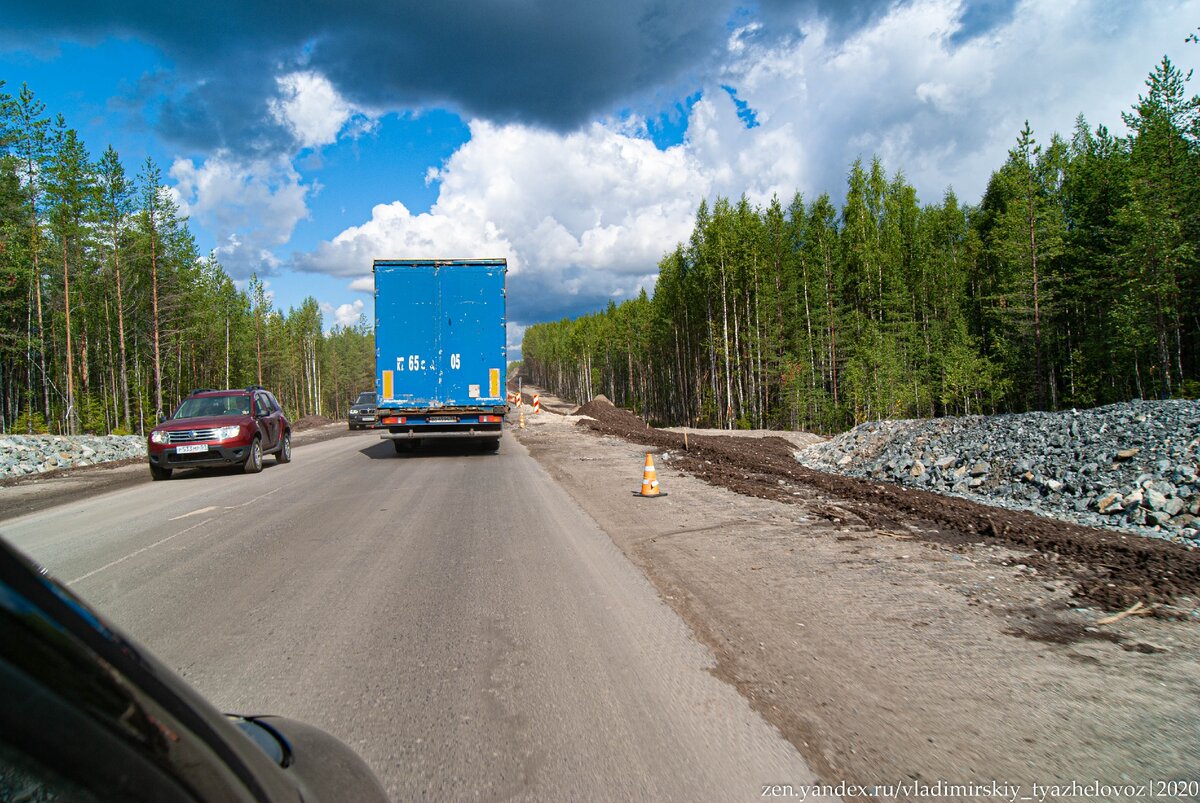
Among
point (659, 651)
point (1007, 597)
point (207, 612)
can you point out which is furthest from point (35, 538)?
point (1007, 597)

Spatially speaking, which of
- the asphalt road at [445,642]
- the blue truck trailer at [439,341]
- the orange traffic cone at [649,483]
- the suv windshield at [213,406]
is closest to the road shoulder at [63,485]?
the suv windshield at [213,406]

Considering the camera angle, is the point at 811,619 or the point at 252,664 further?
the point at 811,619

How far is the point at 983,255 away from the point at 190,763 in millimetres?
58043

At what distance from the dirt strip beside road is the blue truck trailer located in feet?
32.8

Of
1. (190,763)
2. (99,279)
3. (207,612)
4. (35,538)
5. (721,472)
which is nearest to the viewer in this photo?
(190,763)

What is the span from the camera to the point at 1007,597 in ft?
17.3

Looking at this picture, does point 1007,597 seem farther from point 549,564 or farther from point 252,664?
point 252,664

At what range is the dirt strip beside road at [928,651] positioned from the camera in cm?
312

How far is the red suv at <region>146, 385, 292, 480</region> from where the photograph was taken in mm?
14031

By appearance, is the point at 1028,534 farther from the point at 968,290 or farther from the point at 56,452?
the point at 968,290

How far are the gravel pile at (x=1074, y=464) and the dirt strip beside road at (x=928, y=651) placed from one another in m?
2.44

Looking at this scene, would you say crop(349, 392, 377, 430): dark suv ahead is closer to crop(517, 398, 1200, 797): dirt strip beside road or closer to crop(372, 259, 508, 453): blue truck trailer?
crop(372, 259, 508, 453): blue truck trailer

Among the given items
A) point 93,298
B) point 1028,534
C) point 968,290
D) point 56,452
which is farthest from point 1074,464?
point 93,298

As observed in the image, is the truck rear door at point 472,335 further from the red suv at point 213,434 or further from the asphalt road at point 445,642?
the asphalt road at point 445,642
